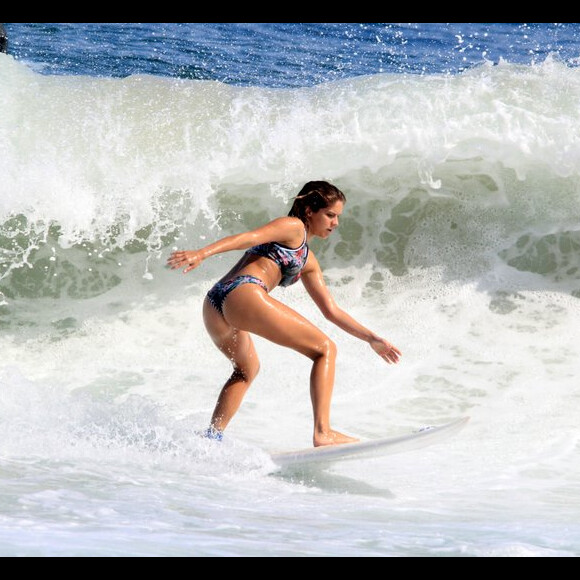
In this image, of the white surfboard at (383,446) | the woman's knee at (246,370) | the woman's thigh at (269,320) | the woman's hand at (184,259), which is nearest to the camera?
the woman's hand at (184,259)

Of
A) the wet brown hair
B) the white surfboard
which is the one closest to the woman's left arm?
the wet brown hair

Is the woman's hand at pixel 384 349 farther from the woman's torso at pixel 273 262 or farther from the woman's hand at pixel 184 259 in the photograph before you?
the woman's hand at pixel 184 259

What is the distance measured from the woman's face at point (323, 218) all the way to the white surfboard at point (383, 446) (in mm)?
1097

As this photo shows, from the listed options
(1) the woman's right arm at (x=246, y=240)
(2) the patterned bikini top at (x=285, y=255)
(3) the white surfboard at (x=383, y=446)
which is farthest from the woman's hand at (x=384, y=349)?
(1) the woman's right arm at (x=246, y=240)

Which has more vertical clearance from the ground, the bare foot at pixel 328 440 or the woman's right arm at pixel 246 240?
the woman's right arm at pixel 246 240

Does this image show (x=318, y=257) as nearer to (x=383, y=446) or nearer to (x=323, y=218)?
(x=323, y=218)

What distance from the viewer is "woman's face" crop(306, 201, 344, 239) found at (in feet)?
17.5

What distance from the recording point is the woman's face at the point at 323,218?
17.5ft

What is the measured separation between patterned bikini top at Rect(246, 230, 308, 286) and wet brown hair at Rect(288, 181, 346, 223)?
0.59 ft

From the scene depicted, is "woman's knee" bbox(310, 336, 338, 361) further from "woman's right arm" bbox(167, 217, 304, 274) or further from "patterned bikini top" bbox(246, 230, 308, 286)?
"woman's right arm" bbox(167, 217, 304, 274)

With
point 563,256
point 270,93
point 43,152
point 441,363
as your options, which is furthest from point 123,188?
point 563,256

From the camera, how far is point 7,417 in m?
6.01

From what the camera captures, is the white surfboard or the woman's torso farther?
the woman's torso

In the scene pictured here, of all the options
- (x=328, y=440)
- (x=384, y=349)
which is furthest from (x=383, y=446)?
(x=384, y=349)
